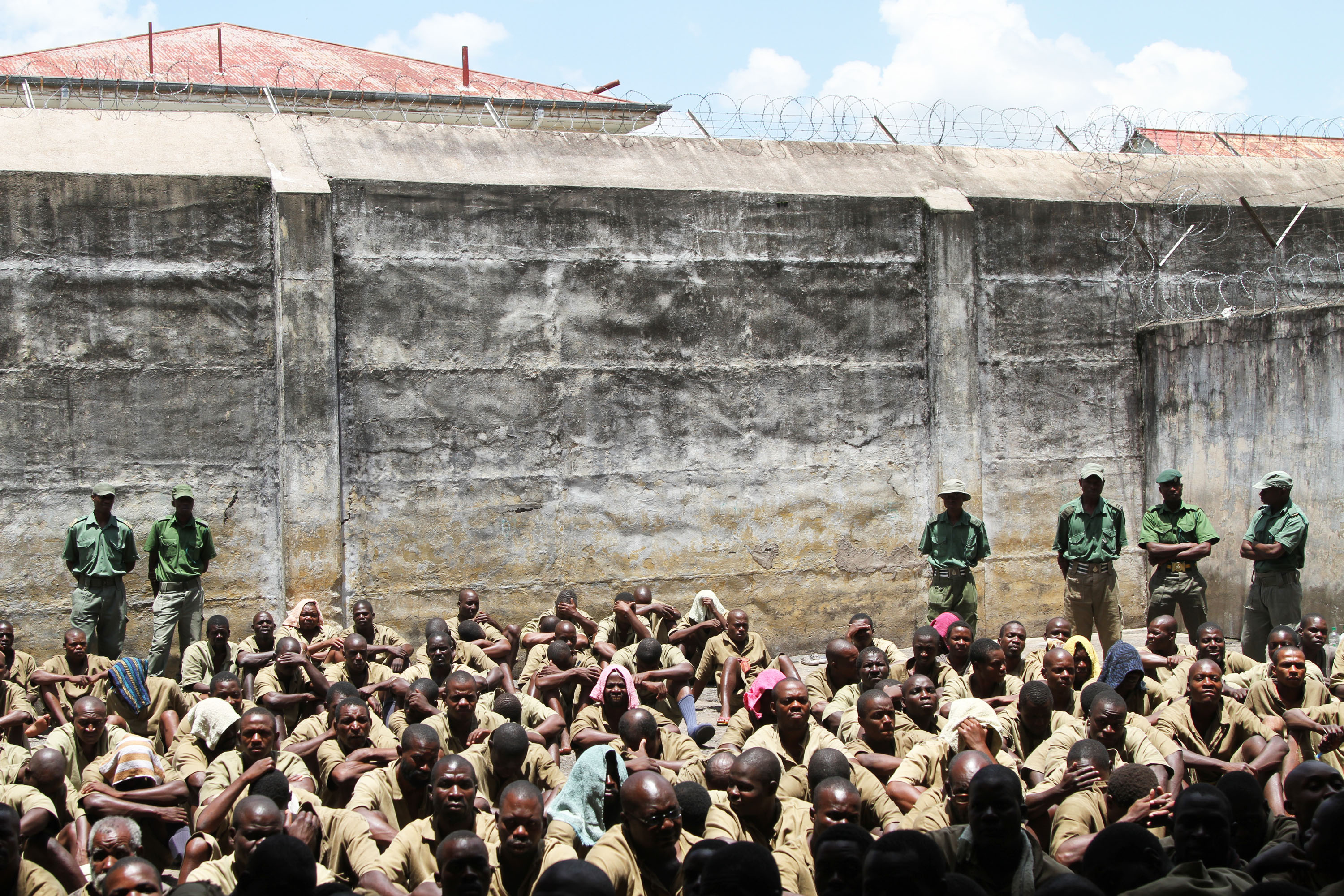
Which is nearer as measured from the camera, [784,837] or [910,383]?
[784,837]

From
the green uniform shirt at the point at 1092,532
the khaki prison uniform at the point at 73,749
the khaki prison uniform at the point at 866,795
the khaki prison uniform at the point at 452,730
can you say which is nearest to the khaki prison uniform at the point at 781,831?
the khaki prison uniform at the point at 866,795

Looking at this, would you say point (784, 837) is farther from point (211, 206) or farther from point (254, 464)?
point (211, 206)

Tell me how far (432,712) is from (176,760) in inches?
54.0

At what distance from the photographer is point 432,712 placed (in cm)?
693

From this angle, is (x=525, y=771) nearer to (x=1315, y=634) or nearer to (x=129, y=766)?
(x=129, y=766)

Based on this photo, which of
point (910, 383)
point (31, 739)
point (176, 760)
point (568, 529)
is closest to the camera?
point (176, 760)

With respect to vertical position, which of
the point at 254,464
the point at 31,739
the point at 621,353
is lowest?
the point at 31,739

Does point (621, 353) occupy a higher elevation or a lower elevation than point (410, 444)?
higher

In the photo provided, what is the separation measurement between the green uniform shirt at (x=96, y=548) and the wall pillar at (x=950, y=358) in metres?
6.64

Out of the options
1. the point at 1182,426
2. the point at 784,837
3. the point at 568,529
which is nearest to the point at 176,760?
the point at 784,837

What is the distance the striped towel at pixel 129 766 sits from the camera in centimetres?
590

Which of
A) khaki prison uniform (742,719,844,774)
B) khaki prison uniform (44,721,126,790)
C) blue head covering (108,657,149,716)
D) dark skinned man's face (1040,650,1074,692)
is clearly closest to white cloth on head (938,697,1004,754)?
khaki prison uniform (742,719,844,774)

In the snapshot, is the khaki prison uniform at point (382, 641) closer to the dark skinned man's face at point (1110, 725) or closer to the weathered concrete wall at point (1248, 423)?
the dark skinned man's face at point (1110, 725)

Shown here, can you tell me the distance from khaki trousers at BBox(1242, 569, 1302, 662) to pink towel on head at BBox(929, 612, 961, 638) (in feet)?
6.67
